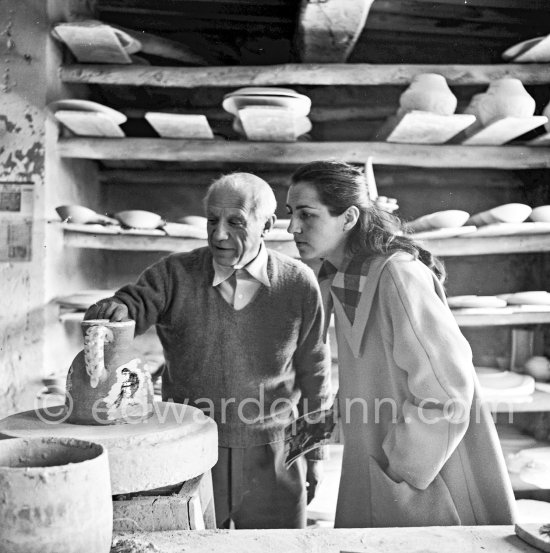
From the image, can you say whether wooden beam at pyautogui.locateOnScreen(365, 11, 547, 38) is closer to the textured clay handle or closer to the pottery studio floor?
the pottery studio floor

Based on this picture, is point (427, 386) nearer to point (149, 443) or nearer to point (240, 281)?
point (149, 443)

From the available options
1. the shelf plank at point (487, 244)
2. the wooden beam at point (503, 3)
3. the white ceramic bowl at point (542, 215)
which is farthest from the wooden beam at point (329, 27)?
the white ceramic bowl at point (542, 215)

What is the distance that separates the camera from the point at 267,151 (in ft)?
11.1

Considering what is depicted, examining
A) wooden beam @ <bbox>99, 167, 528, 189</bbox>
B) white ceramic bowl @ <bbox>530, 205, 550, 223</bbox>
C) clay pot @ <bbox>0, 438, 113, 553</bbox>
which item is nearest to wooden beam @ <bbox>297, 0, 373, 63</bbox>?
wooden beam @ <bbox>99, 167, 528, 189</bbox>

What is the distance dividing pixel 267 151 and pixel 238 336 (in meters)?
1.22

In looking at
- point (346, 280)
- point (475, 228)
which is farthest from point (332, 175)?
point (475, 228)

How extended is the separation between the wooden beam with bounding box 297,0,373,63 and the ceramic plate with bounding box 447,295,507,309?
1491 mm

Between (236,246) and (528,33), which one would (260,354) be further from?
(528,33)

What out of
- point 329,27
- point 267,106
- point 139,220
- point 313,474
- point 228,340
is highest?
point 329,27

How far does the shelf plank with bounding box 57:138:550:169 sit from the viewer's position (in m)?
3.34

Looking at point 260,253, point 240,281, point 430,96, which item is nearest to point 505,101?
point 430,96

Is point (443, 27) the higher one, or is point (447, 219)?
point (443, 27)

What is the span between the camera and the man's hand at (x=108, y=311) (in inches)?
89.1

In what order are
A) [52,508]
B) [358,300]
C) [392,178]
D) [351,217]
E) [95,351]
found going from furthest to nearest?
[392,178], [351,217], [358,300], [95,351], [52,508]
